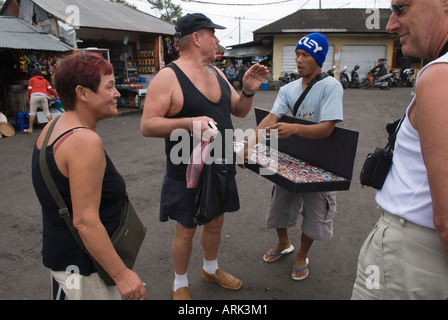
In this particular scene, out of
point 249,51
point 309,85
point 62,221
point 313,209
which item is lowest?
point 313,209

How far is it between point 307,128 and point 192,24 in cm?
113

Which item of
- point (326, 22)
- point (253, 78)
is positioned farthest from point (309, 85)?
point (326, 22)

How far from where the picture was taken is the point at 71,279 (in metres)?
1.61

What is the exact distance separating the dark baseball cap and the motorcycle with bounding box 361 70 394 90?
19.0 meters

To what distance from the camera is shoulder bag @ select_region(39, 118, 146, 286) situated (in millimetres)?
1455

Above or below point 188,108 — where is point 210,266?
below

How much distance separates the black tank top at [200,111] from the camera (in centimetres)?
224

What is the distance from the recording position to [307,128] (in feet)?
8.38

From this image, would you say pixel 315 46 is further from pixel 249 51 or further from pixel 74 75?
pixel 249 51

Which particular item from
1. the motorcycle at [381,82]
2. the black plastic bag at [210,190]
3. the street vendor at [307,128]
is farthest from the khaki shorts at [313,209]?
the motorcycle at [381,82]

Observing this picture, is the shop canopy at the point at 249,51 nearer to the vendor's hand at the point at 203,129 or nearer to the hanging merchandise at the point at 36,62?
the hanging merchandise at the point at 36,62

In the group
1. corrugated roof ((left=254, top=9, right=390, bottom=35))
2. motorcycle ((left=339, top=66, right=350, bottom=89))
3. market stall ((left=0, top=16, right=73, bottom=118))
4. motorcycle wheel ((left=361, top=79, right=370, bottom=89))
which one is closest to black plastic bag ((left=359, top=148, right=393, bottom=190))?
market stall ((left=0, top=16, right=73, bottom=118))
